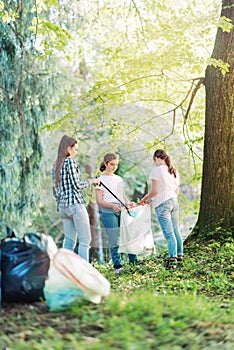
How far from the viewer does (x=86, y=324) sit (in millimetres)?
3564

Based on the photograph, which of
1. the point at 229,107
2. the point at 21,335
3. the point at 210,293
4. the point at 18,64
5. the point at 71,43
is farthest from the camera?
the point at 71,43

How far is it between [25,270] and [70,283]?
0.41 metres

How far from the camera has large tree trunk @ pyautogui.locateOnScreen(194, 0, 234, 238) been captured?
7793 millimetres

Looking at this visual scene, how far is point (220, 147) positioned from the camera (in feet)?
26.0

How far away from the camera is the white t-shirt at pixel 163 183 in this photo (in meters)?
6.57

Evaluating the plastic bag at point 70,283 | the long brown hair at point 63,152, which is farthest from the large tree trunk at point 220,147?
the plastic bag at point 70,283

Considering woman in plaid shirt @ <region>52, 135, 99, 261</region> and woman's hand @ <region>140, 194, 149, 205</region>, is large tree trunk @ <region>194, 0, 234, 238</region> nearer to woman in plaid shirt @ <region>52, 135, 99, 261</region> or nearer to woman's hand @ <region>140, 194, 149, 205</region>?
woman's hand @ <region>140, 194, 149, 205</region>

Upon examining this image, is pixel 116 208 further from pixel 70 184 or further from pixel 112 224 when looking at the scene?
pixel 70 184

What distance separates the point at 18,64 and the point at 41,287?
841 cm

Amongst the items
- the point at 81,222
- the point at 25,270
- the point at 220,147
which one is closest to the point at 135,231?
the point at 81,222

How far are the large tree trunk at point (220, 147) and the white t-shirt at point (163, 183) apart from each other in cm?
134

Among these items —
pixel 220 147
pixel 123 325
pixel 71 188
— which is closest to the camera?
pixel 123 325

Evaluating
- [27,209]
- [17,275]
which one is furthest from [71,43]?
[17,275]

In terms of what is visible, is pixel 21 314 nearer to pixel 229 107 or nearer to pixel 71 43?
pixel 229 107
